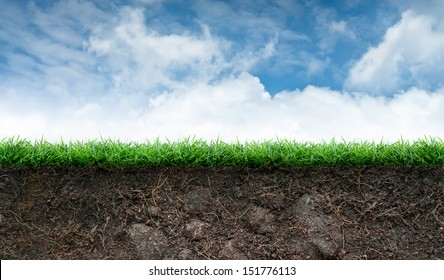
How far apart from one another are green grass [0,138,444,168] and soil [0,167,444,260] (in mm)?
93

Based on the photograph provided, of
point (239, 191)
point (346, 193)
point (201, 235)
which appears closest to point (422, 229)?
point (346, 193)

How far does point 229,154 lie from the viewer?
17.9 ft

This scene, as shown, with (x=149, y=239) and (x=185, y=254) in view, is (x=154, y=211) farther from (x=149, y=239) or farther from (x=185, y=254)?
(x=185, y=254)

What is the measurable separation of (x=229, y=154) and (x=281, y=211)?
2.70 feet

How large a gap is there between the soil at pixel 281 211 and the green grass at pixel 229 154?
0.09m

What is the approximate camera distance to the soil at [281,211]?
18.0 feet

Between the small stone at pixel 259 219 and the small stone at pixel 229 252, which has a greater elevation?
the small stone at pixel 259 219

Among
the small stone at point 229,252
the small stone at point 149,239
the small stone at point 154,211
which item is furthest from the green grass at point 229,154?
the small stone at point 229,252

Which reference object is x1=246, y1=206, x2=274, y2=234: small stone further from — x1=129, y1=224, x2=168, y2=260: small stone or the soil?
x1=129, y1=224, x2=168, y2=260: small stone

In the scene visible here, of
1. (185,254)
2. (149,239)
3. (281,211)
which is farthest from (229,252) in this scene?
(149,239)

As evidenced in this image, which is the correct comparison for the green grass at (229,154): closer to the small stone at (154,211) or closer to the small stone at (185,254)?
the small stone at (154,211)

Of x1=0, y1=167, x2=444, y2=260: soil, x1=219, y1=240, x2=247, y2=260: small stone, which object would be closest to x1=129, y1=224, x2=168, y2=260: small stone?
x1=0, y1=167, x2=444, y2=260: soil

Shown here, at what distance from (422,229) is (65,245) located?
12.6 ft

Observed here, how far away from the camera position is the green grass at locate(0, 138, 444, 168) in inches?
215
